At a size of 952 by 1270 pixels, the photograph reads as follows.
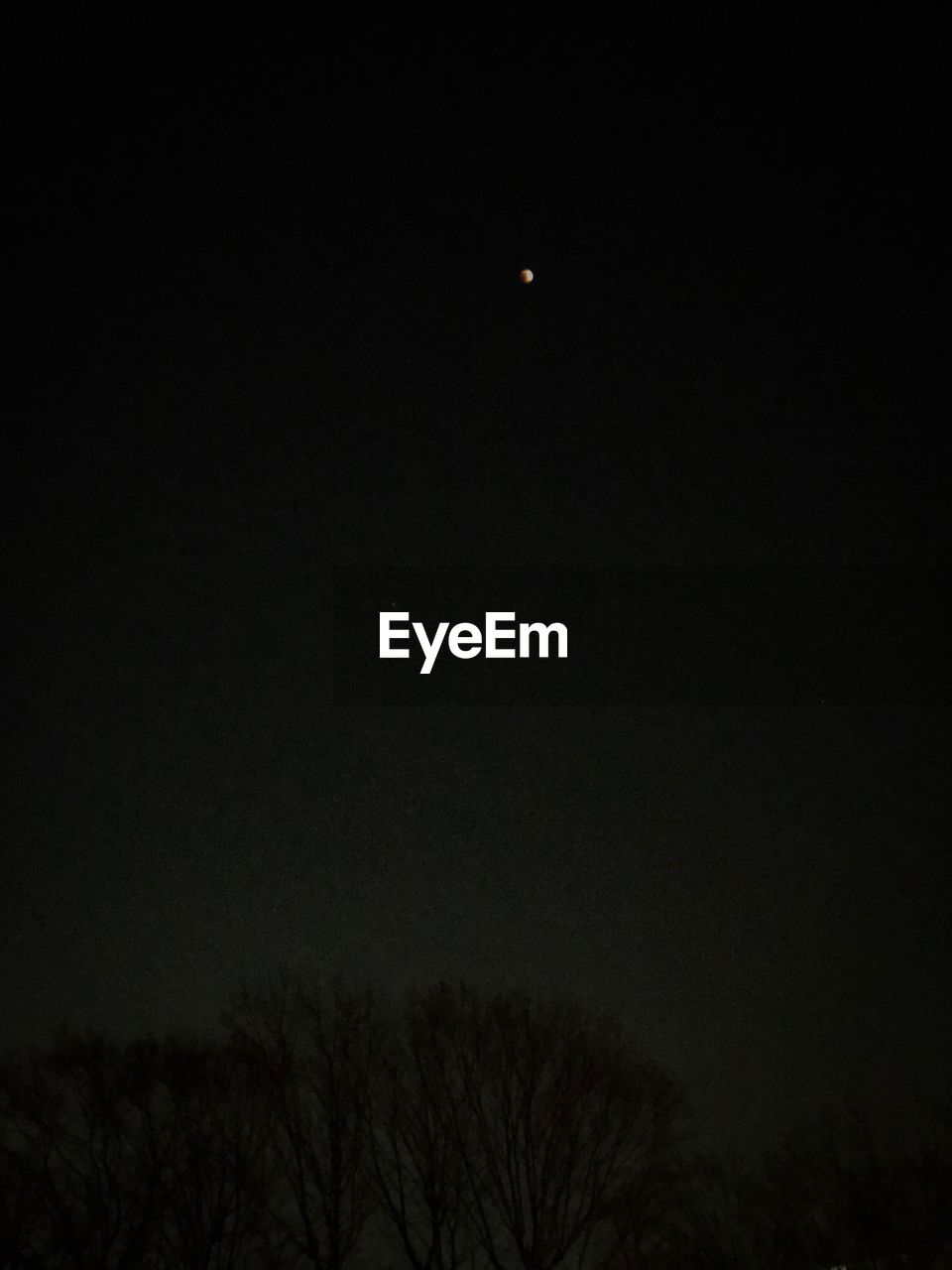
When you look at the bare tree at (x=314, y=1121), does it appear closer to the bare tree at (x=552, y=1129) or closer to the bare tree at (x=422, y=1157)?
the bare tree at (x=422, y=1157)

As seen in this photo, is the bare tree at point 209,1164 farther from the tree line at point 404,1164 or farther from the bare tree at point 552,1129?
the bare tree at point 552,1129

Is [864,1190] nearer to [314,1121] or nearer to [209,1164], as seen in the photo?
[314,1121]

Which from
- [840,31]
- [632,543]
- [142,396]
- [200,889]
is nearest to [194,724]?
[200,889]

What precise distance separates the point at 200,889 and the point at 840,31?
5043 mm

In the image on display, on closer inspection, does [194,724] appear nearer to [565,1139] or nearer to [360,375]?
[360,375]

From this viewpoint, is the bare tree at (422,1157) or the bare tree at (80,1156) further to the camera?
the bare tree at (422,1157)

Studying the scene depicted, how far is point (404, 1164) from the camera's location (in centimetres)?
509

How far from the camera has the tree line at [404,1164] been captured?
4.93 meters

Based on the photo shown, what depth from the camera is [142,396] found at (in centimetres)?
573

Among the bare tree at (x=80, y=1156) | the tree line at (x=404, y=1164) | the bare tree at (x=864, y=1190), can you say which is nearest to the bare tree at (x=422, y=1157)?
the tree line at (x=404, y=1164)

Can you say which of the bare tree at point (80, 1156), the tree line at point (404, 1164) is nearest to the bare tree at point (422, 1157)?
the tree line at point (404, 1164)

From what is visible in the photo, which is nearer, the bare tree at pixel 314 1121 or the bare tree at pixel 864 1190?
the bare tree at pixel 864 1190

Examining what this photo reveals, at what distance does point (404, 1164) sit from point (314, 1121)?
41 cm

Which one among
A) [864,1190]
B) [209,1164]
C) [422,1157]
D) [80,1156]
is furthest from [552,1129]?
[80,1156]
